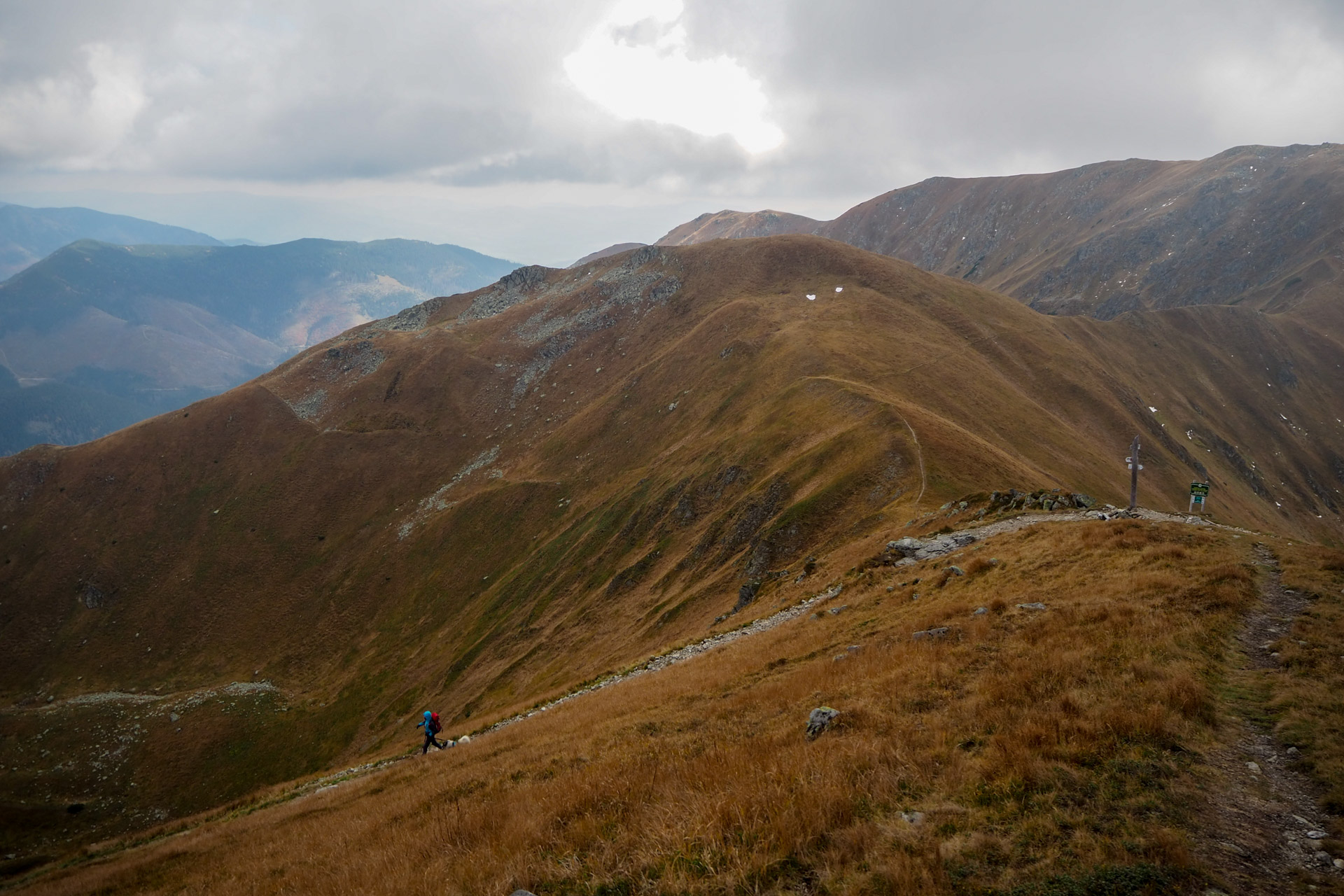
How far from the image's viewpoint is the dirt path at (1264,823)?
273 inches

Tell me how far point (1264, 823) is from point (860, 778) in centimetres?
507

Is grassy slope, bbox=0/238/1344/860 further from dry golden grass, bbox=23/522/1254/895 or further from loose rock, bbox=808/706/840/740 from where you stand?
loose rock, bbox=808/706/840/740

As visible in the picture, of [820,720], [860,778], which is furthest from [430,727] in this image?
[860,778]

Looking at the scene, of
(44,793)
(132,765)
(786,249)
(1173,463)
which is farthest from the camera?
(786,249)

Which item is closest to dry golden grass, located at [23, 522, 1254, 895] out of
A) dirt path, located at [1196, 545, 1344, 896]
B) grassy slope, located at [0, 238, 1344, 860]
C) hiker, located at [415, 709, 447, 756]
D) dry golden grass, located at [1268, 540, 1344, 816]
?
dirt path, located at [1196, 545, 1344, 896]

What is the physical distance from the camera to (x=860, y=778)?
31.5ft

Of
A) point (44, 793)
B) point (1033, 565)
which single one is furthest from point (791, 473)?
point (44, 793)

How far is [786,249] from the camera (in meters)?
141

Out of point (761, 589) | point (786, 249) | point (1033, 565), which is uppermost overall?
point (786, 249)

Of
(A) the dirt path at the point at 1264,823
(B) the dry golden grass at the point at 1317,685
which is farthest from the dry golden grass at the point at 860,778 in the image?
(B) the dry golden grass at the point at 1317,685

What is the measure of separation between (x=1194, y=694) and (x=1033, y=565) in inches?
533

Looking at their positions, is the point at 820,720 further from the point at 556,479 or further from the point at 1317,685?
the point at 556,479

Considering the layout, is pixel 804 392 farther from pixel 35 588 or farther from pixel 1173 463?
pixel 35 588

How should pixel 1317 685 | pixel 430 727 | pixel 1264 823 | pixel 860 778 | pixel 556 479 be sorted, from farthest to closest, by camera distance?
pixel 556 479, pixel 430 727, pixel 1317 685, pixel 860 778, pixel 1264 823
